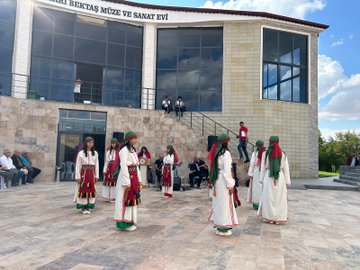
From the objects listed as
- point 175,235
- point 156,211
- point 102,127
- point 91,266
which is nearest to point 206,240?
point 175,235

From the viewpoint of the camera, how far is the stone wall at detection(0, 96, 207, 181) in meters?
13.6

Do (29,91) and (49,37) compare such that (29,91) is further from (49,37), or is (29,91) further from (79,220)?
(79,220)

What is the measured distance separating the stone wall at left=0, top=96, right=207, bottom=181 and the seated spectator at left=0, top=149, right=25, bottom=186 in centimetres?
126

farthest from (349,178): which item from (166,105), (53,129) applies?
(53,129)

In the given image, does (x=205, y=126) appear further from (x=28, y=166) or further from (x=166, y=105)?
(x=28, y=166)

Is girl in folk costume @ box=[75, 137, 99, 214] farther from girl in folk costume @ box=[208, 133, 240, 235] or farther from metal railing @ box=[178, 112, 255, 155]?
metal railing @ box=[178, 112, 255, 155]

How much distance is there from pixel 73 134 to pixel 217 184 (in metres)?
10.9

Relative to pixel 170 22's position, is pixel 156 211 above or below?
below

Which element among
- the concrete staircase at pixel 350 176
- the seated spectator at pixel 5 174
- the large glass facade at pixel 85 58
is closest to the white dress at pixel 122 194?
the seated spectator at pixel 5 174

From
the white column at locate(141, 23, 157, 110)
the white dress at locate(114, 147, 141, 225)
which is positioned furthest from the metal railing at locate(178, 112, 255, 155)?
the white dress at locate(114, 147, 141, 225)

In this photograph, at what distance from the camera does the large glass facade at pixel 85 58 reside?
54.7 feet

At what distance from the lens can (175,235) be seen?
221 inches

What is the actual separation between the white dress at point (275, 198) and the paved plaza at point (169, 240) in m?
0.22

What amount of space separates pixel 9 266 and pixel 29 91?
13.4 meters
